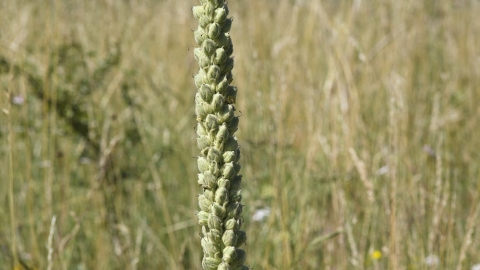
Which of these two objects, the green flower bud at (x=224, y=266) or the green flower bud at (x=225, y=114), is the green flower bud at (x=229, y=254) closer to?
the green flower bud at (x=224, y=266)

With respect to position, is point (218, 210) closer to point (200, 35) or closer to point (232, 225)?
point (232, 225)

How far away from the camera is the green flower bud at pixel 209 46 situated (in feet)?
2.80

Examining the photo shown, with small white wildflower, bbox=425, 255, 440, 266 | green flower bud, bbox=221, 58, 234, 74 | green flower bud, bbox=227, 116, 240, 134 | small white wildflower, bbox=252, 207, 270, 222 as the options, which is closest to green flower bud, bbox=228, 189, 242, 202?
green flower bud, bbox=227, 116, 240, 134

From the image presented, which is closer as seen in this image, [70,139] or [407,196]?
[407,196]

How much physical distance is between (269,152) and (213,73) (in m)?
1.74

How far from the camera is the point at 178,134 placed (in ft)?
12.1

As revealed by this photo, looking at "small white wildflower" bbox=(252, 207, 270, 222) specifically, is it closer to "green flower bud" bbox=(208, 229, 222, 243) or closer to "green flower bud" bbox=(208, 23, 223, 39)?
"green flower bud" bbox=(208, 229, 222, 243)

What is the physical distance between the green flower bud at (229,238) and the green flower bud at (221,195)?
0.05 metres

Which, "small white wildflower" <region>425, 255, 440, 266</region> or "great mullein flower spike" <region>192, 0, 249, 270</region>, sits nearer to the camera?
"great mullein flower spike" <region>192, 0, 249, 270</region>

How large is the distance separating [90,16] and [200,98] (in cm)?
370

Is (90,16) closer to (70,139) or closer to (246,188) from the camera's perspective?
(70,139)

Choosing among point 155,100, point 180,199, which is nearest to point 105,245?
point 180,199

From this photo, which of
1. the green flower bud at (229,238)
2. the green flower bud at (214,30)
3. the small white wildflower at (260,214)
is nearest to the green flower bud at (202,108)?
the green flower bud at (214,30)

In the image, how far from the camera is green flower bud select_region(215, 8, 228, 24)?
86cm
